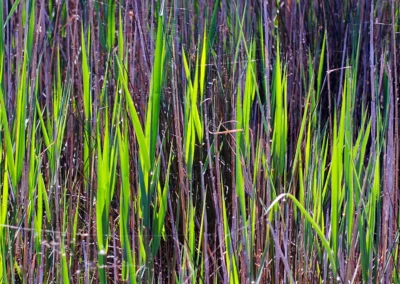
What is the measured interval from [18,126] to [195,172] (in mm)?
341

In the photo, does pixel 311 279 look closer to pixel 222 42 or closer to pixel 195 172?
pixel 195 172

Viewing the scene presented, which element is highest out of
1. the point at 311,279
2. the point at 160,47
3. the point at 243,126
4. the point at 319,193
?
the point at 160,47

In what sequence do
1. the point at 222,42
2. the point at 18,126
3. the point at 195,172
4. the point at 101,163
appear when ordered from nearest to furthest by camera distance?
the point at 101,163 < the point at 18,126 < the point at 195,172 < the point at 222,42

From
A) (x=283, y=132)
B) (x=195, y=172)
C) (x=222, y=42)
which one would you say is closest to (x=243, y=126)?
(x=283, y=132)

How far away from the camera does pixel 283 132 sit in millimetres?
1107

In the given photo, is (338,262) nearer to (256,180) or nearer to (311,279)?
(311,279)

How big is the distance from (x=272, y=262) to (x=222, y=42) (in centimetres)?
48

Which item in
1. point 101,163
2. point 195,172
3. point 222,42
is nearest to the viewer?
point 101,163

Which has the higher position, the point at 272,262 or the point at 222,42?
the point at 222,42

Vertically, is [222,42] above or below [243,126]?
above

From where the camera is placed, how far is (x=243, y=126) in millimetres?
1060

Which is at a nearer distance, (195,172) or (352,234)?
(352,234)

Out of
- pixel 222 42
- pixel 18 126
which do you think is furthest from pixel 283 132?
pixel 18 126

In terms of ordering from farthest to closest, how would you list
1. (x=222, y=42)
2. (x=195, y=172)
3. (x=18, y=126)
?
(x=222, y=42) → (x=195, y=172) → (x=18, y=126)
